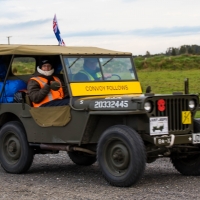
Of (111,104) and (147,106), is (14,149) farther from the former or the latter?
(147,106)

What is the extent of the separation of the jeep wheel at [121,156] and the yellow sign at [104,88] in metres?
1.17

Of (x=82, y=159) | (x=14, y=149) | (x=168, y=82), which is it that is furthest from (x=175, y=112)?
(x=168, y=82)

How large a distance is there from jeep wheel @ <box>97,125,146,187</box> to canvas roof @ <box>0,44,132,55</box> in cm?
180

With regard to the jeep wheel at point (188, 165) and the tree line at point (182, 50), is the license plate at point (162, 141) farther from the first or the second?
the tree line at point (182, 50)

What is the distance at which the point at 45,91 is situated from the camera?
1028 centimetres

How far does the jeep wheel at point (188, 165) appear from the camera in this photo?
32.5 ft

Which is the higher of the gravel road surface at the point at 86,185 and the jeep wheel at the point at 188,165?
the jeep wheel at the point at 188,165

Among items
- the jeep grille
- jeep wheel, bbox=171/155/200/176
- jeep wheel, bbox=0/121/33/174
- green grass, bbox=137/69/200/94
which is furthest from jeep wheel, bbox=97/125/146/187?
green grass, bbox=137/69/200/94

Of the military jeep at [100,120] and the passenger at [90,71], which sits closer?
the military jeep at [100,120]

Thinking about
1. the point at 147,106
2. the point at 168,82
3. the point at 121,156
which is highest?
the point at 168,82

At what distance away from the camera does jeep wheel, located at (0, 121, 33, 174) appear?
10.5 m

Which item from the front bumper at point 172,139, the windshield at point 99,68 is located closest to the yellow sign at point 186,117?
the front bumper at point 172,139

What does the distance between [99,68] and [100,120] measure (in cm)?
133

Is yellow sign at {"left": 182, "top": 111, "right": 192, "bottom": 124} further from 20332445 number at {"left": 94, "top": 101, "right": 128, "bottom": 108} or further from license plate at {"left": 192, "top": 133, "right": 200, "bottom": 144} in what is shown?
20332445 number at {"left": 94, "top": 101, "right": 128, "bottom": 108}
